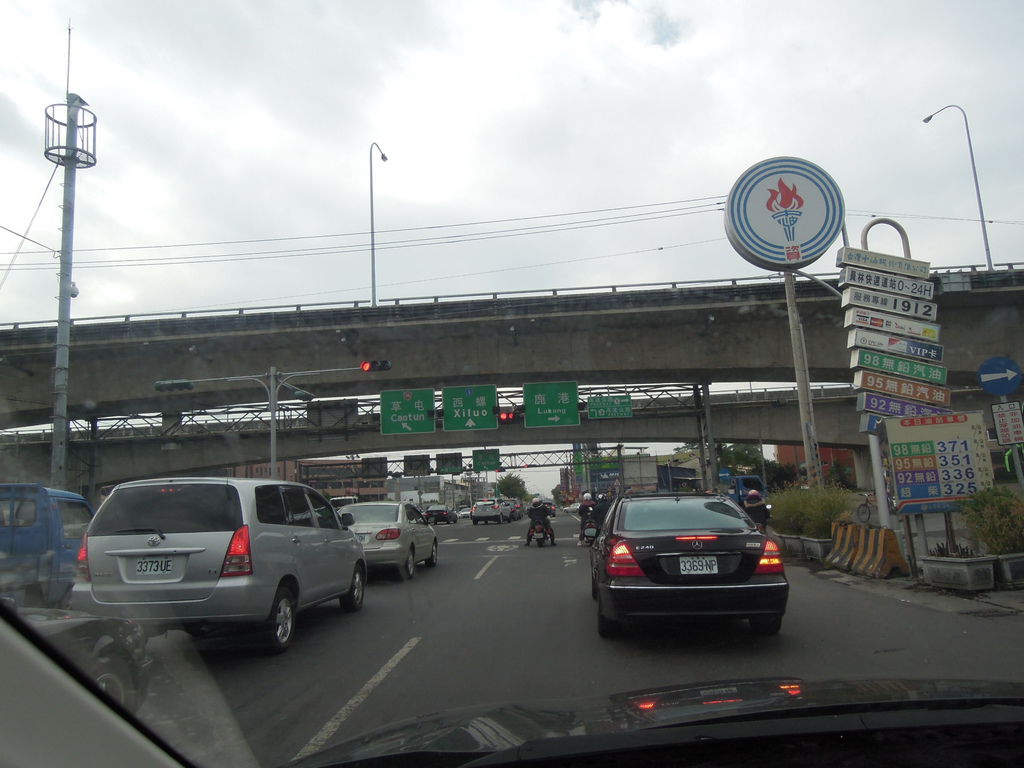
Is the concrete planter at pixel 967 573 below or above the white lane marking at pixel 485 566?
above

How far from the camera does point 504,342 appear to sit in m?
26.4

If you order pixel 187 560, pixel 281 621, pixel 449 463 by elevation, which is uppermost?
pixel 449 463

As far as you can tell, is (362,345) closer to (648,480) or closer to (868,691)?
(868,691)

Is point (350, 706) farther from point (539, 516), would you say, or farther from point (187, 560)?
point (539, 516)

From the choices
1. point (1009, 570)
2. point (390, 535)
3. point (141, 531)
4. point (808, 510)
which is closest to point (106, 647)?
point (141, 531)

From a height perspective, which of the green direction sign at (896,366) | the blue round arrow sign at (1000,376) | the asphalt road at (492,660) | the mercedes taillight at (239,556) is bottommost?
the asphalt road at (492,660)

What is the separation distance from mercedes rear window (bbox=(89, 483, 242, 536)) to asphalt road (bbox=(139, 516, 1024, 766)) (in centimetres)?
124

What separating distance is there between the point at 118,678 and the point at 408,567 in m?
10.6

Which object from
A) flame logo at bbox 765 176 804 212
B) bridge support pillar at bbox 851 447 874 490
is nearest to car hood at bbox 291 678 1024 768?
flame logo at bbox 765 176 804 212

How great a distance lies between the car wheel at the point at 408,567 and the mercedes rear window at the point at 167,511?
6858 millimetres

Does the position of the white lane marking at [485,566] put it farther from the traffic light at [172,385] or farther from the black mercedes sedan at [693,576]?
the traffic light at [172,385]

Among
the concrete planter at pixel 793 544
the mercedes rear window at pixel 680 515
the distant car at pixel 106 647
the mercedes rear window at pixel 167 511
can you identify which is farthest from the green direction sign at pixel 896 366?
the distant car at pixel 106 647

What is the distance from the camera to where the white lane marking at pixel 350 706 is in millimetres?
4447

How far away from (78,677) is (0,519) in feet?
10.0
